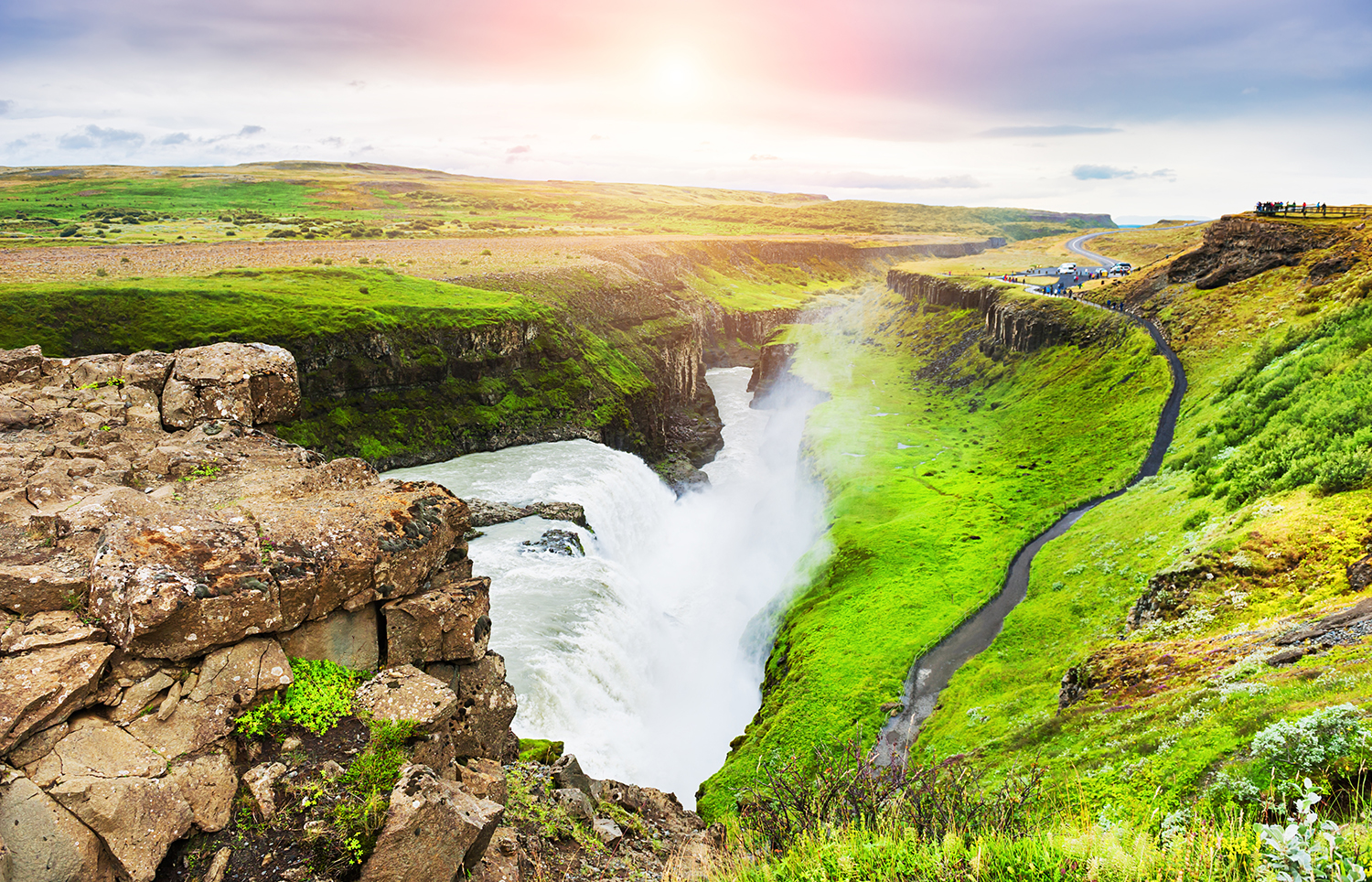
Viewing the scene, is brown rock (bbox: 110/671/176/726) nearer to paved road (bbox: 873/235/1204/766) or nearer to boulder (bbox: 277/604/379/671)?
boulder (bbox: 277/604/379/671)

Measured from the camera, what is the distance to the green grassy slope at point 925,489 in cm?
4256

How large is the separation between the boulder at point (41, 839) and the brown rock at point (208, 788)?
4.41 ft

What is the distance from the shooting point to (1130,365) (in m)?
87.4

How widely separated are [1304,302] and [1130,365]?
58.2 feet

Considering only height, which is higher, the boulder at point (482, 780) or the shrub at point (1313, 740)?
the shrub at point (1313, 740)

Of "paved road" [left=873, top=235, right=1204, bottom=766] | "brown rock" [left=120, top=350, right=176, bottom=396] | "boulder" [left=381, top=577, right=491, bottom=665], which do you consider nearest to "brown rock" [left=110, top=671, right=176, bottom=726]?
"boulder" [left=381, top=577, right=491, bottom=665]

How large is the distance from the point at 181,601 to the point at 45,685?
7.12ft

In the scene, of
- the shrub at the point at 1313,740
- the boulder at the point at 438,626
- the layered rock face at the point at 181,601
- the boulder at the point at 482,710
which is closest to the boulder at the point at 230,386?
the layered rock face at the point at 181,601

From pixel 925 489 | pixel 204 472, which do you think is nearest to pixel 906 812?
pixel 204 472

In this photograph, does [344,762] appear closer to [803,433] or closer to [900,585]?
[900,585]

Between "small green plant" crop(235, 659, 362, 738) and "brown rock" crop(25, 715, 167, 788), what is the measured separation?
1564 millimetres

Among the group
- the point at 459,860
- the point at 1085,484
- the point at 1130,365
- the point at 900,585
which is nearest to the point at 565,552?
the point at 900,585

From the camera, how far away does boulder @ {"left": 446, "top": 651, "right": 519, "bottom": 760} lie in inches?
691

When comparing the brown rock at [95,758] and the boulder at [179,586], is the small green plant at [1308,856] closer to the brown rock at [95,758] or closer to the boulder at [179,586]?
the brown rock at [95,758]
